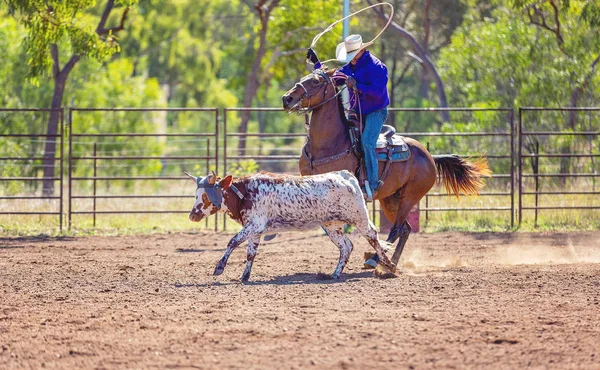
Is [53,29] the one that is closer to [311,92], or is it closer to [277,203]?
[311,92]

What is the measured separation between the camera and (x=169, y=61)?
42062mm

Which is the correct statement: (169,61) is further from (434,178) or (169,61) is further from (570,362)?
(570,362)

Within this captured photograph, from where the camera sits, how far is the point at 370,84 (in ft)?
33.4

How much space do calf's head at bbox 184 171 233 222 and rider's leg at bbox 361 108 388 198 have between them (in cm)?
186

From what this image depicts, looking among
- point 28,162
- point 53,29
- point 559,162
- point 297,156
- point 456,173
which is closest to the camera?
point 456,173

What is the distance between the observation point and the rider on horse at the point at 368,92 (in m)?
10.1

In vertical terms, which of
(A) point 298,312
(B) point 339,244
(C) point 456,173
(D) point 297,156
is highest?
(D) point 297,156

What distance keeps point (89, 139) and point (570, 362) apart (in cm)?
2228

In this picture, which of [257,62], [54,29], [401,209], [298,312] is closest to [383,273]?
[401,209]

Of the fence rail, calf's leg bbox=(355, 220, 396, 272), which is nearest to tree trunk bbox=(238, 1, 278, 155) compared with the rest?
the fence rail

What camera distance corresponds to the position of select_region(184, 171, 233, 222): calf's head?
8.94m

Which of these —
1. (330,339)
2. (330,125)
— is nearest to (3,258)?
(330,125)

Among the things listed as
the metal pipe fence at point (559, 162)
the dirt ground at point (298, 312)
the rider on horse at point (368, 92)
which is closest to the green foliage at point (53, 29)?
the dirt ground at point (298, 312)

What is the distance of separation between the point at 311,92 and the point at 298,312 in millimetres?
3404
